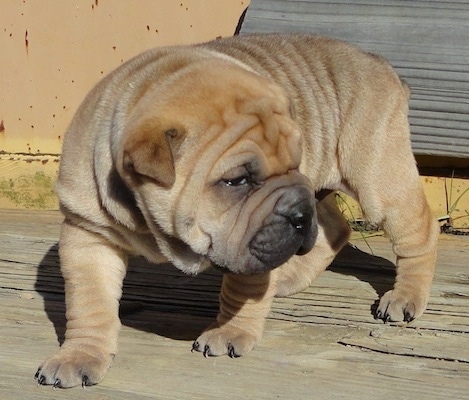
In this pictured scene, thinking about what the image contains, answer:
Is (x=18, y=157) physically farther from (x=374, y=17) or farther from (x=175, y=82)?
(x=175, y=82)

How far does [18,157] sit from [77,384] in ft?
9.65

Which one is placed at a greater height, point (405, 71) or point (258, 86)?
point (258, 86)

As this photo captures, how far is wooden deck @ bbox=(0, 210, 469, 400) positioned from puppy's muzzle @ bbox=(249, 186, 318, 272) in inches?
19.9

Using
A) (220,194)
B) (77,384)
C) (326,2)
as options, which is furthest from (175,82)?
(326,2)

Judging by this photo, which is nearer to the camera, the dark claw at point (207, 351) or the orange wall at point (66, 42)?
the dark claw at point (207, 351)

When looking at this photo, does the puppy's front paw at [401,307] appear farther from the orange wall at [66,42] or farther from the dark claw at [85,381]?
the orange wall at [66,42]

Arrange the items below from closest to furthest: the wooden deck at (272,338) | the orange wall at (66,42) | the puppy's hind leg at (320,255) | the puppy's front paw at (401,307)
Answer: the wooden deck at (272,338) < the puppy's front paw at (401,307) < the puppy's hind leg at (320,255) < the orange wall at (66,42)

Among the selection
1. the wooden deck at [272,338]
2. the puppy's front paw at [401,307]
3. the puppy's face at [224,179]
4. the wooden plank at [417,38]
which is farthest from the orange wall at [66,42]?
the puppy's face at [224,179]

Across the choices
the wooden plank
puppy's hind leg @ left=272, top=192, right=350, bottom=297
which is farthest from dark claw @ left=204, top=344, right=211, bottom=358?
the wooden plank

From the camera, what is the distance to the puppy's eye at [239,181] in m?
3.60

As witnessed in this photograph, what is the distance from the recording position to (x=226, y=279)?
4.17 m

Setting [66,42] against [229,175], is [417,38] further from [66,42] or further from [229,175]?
[229,175]

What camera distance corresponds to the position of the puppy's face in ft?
11.7

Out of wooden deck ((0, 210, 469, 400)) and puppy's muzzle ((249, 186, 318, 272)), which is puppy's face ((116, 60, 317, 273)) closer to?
puppy's muzzle ((249, 186, 318, 272))
